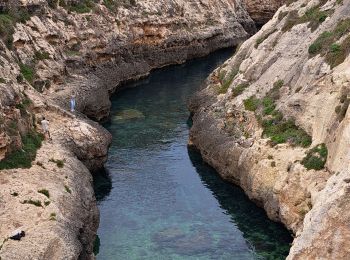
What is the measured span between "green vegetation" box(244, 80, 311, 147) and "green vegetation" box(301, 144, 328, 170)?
1961 millimetres

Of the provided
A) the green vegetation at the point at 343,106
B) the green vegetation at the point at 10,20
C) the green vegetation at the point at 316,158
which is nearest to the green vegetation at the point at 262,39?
the green vegetation at the point at 343,106

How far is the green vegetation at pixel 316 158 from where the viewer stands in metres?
36.3

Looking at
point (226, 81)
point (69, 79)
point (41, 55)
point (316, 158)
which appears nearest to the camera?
point (316, 158)

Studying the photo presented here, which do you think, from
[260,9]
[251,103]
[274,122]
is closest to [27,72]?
[251,103]

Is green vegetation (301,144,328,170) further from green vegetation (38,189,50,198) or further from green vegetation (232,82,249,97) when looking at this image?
green vegetation (232,82,249,97)

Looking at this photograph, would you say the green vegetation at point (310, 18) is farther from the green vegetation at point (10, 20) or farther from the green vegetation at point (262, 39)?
the green vegetation at point (10, 20)

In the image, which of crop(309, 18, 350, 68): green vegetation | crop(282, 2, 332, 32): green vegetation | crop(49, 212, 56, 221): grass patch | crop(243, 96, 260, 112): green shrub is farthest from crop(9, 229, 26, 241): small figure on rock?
crop(282, 2, 332, 32): green vegetation

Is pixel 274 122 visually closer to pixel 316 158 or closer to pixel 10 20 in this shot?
pixel 316 158

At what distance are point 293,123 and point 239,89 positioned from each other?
39.4ft

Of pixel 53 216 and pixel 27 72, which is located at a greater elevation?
pixel 27 72

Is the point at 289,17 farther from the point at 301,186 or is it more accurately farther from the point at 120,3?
the point at 120,3

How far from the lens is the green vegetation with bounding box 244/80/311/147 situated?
4141 centimetres

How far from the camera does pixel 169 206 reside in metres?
43.1

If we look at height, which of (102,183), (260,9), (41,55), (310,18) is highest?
(260,9)
